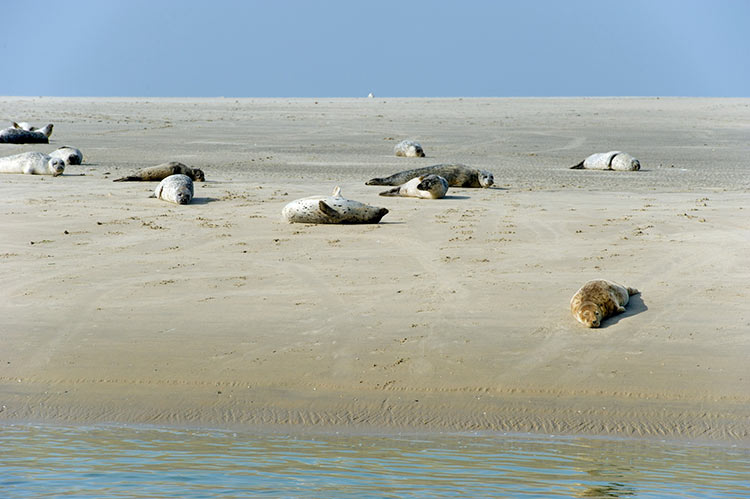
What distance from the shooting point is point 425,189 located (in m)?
10.1

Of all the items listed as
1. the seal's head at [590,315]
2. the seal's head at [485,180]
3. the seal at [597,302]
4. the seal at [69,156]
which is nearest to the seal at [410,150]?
the seal's head at [485,180]

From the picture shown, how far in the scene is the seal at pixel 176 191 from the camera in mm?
9531

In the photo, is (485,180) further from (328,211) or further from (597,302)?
(597,302)

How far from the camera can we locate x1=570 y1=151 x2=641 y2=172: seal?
1368 cm

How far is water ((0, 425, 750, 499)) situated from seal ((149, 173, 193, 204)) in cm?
514

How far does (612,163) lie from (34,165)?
24.7ft

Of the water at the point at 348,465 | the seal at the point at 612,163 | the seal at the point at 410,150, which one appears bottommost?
the water at the point at 348,465

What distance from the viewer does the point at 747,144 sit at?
57.8ft

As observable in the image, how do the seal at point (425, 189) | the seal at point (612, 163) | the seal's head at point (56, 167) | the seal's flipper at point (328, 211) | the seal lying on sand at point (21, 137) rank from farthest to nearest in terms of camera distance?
the seal lying on sand at point (21, 137)
the seal at point (612, 163)
the seal's head at point (56, 167)
the seal at point (425, 189)
the seal's flipper at point (328, 211)

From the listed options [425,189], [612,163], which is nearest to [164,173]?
[425,189]

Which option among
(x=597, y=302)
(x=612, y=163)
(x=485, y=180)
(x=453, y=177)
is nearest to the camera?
(x=597, y=302)

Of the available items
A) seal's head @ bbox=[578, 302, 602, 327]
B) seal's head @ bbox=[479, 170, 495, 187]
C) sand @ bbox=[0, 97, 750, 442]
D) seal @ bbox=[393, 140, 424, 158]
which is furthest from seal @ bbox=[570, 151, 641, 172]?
seal's head @ bbox=[578, 302, 602, 327]

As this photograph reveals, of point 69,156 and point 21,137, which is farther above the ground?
point 21,137

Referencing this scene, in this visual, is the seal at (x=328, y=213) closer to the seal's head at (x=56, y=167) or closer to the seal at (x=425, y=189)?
the seal at (x=425, y=189)
